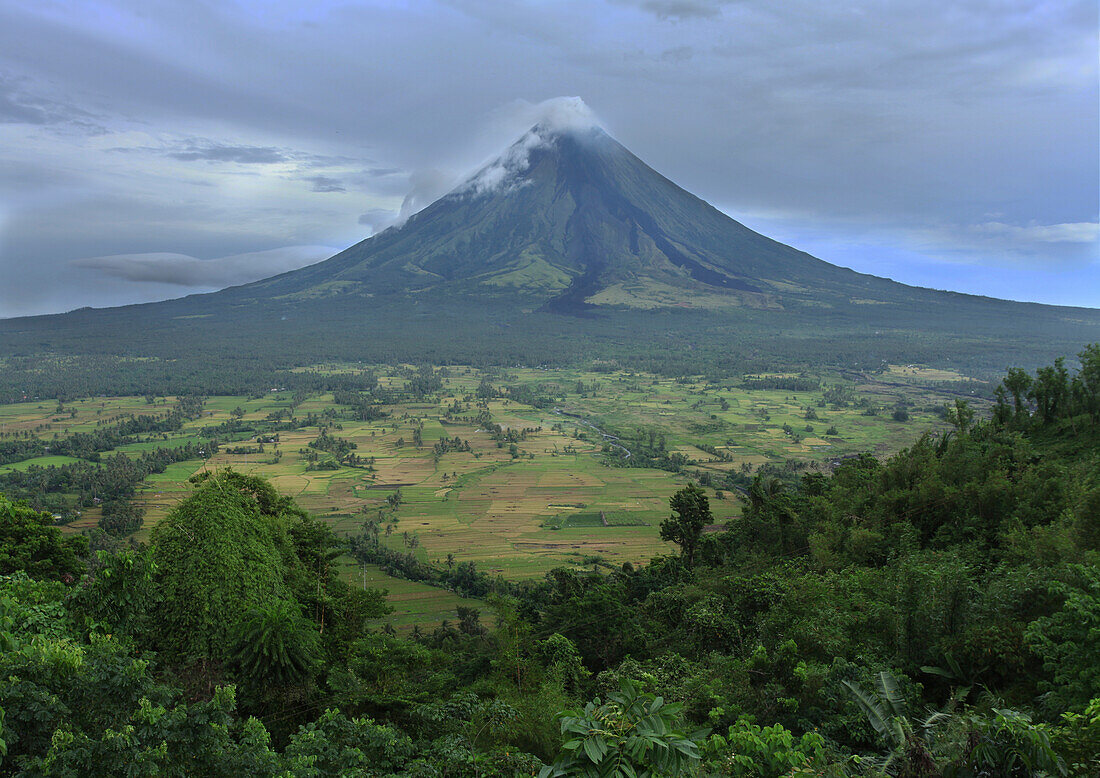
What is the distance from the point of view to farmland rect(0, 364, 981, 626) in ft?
123

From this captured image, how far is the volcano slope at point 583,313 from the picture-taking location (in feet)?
403

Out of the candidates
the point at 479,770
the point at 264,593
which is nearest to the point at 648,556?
the point at 264,593

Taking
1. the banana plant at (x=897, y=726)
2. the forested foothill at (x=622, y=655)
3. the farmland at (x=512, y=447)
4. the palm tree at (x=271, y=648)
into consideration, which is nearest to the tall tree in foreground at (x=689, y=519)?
the forested foothill at (x=622, y=655)

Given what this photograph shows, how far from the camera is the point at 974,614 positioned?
8.70 metres

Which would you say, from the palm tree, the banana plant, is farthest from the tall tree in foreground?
the palm tree

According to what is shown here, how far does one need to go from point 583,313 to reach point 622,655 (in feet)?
477

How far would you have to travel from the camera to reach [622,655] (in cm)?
1625

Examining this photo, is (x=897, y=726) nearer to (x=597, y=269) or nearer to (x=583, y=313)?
(x=583, y=313)

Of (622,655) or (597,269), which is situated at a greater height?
(597,269)

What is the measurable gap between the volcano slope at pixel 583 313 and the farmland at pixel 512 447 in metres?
23.8

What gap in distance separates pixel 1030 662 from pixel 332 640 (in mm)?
12869

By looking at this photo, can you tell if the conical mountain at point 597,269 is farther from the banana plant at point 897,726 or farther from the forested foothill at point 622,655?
the banana plant at point 897,726

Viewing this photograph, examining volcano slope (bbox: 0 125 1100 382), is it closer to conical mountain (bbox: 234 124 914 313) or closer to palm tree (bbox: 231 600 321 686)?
conical mountain (bbox: 234 124 914 313)

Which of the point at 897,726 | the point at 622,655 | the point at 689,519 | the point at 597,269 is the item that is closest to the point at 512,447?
the point at 689,519
